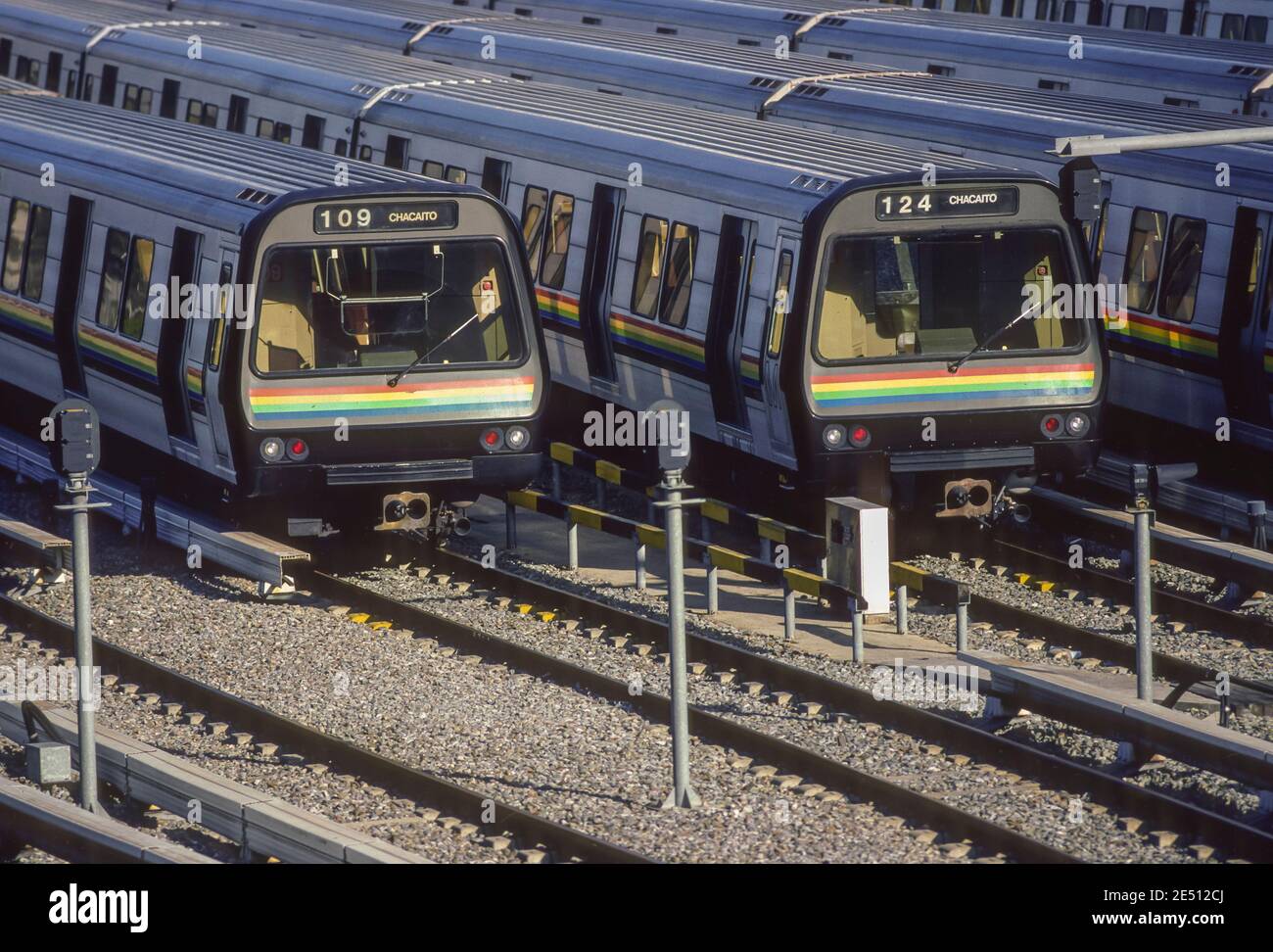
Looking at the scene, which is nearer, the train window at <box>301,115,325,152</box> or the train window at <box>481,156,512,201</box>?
the train window at <box>481,156,512,201</box>

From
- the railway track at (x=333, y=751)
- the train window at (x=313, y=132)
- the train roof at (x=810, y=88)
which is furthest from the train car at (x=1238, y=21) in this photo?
the railway track at (x=333, y=751)

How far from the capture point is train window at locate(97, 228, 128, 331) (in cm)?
1705

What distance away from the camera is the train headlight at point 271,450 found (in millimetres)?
15188

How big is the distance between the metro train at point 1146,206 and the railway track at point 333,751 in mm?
7789

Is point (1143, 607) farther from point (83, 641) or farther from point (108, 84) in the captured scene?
point (108, 84)

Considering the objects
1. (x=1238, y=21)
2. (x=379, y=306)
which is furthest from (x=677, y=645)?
(x=1238, y=21)

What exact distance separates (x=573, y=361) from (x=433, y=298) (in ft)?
11.4

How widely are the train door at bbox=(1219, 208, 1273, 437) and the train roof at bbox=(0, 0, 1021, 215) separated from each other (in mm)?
2331

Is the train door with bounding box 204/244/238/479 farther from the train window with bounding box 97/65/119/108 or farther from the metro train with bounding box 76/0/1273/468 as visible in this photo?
the train window with bounding box 97/65/119/108

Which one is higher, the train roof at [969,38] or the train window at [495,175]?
the train roof at [969,38]

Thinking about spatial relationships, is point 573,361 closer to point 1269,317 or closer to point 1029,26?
point 1269,317

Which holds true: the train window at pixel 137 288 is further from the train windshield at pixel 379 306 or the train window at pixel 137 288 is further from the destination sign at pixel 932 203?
the destination sign at pixel 932 203

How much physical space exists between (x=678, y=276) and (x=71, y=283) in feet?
15.4

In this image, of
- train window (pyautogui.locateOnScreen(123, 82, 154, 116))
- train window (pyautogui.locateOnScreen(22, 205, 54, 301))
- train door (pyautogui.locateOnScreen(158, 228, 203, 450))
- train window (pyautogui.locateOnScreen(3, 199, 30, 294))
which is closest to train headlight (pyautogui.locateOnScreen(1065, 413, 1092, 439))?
train door (pyautogui.locateOnScreen(158, 228, 203, 450))
